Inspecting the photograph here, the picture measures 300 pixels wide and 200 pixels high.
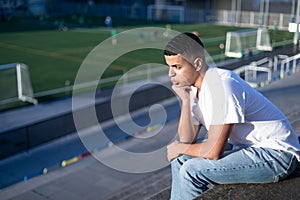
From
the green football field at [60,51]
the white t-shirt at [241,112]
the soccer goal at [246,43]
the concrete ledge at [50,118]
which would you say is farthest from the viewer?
the soccer goal at [246,43]

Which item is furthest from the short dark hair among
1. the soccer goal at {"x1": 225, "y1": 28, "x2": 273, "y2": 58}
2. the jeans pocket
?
the soccer goal at {"x1": 225, "y1": 28, "x2": 273, "y2": 58}

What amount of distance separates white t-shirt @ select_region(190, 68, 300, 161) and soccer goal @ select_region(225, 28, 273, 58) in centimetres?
1855

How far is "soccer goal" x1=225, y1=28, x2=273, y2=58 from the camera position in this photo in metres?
21.8

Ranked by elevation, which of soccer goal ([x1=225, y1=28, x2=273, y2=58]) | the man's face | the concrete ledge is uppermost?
the man's face

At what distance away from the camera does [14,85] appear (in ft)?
47.2

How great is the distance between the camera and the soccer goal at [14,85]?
14.0 metres

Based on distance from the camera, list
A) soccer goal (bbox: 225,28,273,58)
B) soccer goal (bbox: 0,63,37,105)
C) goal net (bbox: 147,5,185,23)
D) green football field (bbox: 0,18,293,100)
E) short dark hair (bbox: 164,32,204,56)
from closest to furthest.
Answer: short dark hair (bbox: 164,32,204,56) < soccer goal (bbox: 0,63,37,105) < green football field (bbox: 0,18,293,100) < soccer goal (bbox: 225,28,273,58) < goal net (bbox: 147,5,185,23)

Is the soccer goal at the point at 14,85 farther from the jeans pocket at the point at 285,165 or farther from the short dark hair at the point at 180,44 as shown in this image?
the jeans pocket at the point at 285,165

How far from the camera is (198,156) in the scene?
112 inches

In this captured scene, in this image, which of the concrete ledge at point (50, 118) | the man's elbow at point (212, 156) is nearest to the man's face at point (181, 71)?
the man's elbow at point (212, 156)

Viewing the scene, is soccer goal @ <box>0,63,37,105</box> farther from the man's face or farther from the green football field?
the man's face

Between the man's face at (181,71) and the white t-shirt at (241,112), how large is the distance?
0.09 metres

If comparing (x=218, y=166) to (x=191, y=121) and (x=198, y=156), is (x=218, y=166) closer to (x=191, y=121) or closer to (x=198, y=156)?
(x=198, y=156)

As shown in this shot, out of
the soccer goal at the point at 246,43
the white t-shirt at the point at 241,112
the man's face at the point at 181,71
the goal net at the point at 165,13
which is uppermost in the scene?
the man's face at the point at 181,71
